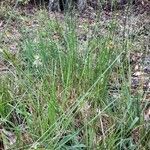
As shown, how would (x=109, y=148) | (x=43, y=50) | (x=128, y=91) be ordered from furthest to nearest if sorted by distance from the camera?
(x=43, y=50) → (x=128, y=91) → (x=109, y=148)

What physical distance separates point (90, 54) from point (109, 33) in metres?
0.23

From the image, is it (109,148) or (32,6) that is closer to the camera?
(109,148)

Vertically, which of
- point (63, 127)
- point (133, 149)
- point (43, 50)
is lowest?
point (133, 149)

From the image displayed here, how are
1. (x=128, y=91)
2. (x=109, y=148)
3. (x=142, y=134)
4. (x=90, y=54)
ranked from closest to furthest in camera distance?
(x=109, y=148), (x=142, y=134), (x=128, y=91), (x=90, y=54)

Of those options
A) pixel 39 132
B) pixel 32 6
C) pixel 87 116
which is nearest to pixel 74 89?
pixel 87 116

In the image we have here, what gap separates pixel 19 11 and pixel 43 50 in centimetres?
371

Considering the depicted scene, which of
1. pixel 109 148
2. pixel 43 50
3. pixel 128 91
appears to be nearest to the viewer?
pixel 109 148

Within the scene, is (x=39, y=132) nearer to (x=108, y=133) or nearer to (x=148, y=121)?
(x=108, y=133)

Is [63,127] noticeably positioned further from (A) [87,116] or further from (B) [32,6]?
(B) [32,6]

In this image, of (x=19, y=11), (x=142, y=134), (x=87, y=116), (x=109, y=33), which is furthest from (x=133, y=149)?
(x=19, y=11)

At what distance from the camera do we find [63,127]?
192cm

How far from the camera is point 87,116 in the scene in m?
2.12

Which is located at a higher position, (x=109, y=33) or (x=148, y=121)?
(x=109, y=33)

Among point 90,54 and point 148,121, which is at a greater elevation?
point 90,54
